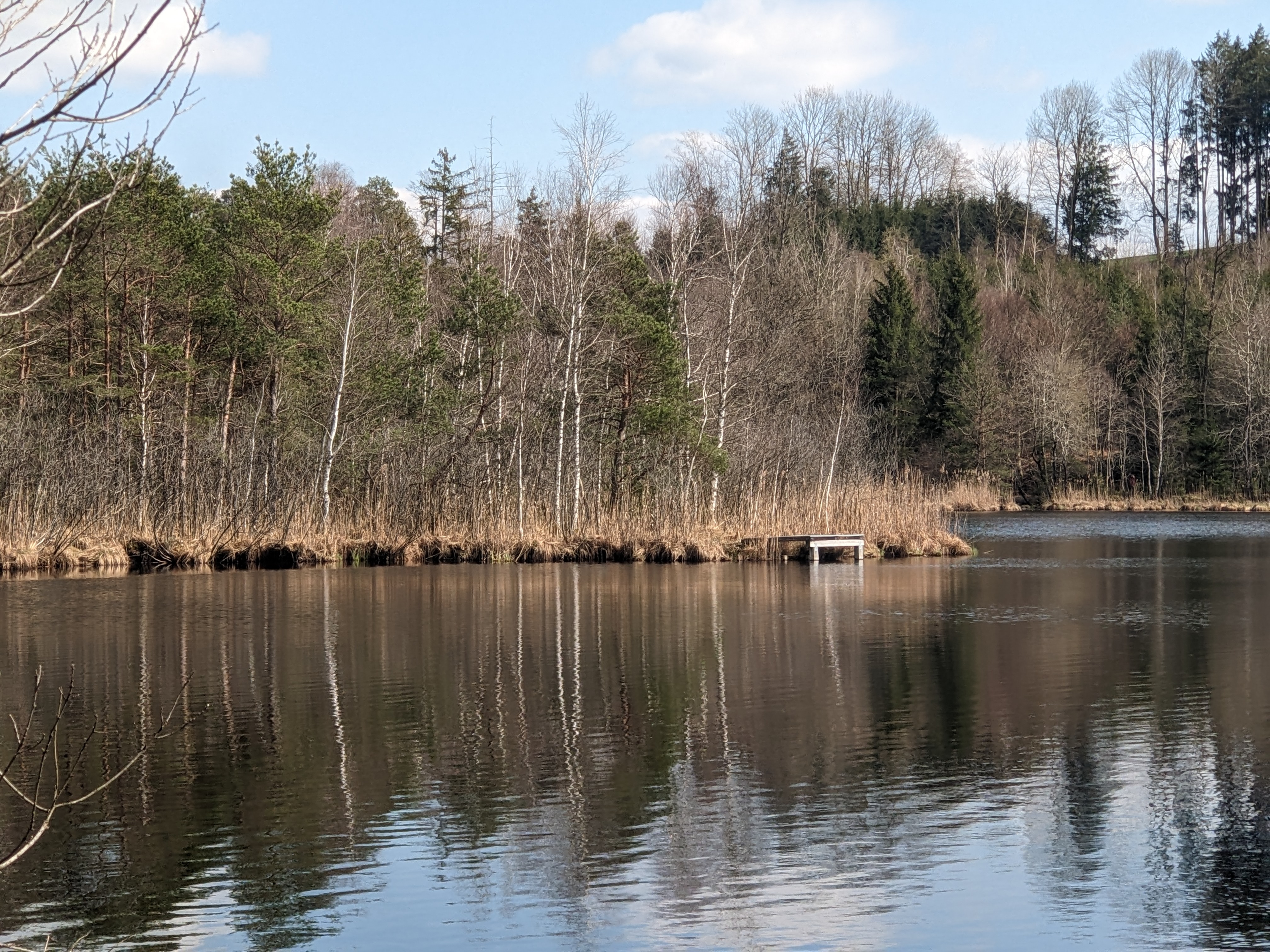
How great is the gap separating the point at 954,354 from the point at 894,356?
7.59 feet

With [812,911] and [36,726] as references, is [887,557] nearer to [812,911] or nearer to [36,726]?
[36,726]

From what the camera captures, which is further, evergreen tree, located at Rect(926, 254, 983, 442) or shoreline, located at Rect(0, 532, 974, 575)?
evergreen tree, located at Rect(926, 254, 983, 442)

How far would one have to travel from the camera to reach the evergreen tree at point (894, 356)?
176ft

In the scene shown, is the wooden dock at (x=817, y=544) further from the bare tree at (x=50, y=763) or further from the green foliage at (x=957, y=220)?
the green foliage at (x=957, y=220)

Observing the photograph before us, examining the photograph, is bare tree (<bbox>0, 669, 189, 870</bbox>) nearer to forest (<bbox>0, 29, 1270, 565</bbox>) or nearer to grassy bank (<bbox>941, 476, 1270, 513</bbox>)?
forest (<bbox>0, 29, 1270, 565</bbox>)

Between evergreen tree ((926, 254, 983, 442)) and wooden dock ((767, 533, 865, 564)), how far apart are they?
2710 cm

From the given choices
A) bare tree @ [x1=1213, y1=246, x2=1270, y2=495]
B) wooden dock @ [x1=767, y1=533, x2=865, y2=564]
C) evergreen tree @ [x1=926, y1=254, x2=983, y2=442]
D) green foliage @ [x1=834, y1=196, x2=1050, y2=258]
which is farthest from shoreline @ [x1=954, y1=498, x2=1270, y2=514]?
wooden dock @ [x1=767, y1=533, x2=865, y2=564]

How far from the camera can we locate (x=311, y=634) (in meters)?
15.3

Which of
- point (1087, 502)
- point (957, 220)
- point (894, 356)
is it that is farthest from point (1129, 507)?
point (957, 220)

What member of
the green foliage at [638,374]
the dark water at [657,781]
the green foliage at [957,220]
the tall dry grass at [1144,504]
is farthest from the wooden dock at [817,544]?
the green foliage at [957,220]

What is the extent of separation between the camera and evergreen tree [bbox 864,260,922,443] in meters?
53.8

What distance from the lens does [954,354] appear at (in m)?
53.6

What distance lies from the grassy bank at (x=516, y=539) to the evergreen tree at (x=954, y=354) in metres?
24.2

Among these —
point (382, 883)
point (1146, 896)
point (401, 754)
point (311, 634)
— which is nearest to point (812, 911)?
point (1146, 896)
